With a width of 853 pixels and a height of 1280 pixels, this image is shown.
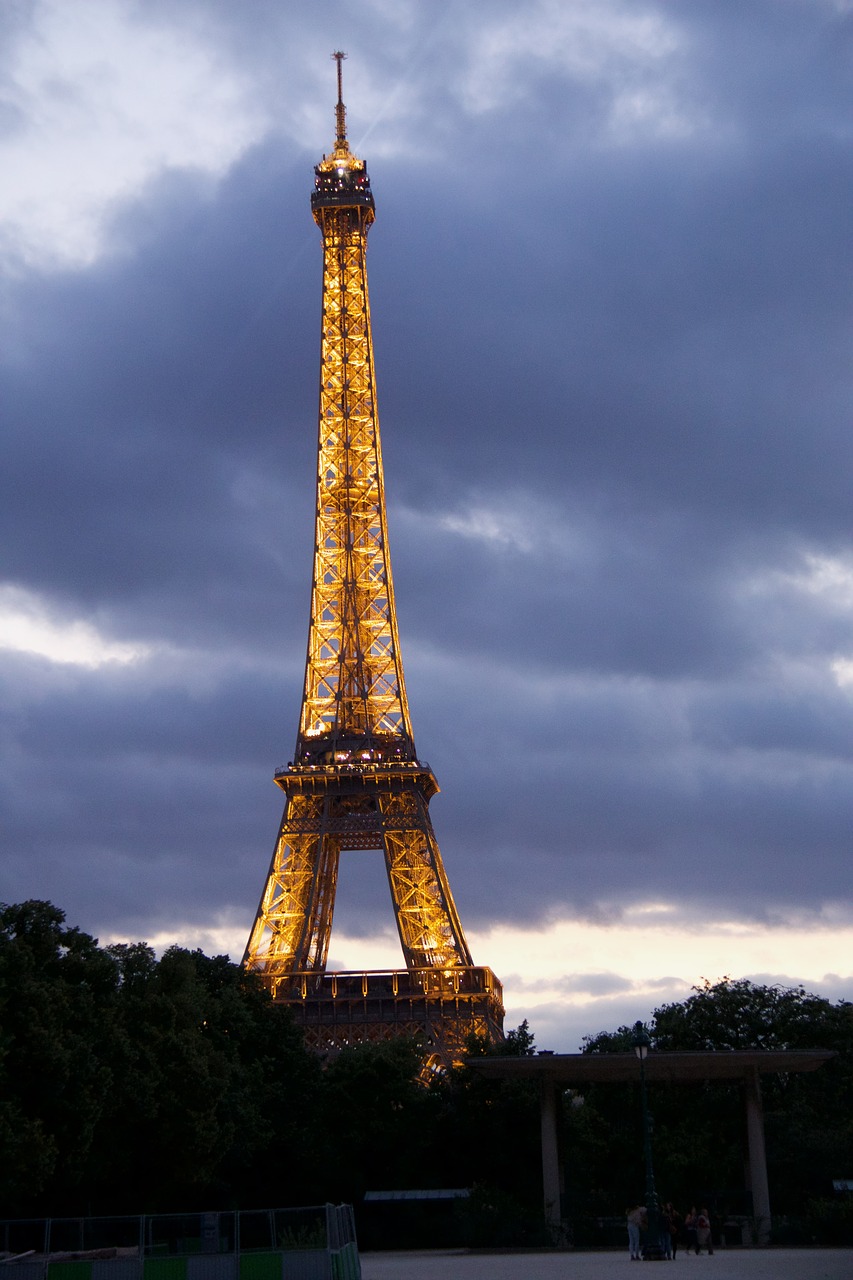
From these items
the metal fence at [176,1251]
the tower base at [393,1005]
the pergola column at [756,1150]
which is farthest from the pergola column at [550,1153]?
A: the tower base at [393,1005]

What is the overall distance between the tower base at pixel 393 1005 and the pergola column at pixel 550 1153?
81.9ft

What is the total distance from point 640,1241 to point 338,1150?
17104 millimetres

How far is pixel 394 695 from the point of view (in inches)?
3482

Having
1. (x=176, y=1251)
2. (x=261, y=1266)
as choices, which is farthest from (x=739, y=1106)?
(x=261, y=1266)

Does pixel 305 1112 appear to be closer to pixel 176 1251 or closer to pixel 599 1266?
pixel 599 1266

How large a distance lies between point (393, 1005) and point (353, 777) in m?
12.5

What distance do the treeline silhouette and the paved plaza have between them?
359cm

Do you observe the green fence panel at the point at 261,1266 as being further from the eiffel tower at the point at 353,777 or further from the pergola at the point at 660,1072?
the eiffel tower at the point at 353,777

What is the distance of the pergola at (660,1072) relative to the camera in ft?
163

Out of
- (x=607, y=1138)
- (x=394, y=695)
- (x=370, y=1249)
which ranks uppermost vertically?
(x=394, y=695)

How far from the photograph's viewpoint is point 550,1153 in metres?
52.1

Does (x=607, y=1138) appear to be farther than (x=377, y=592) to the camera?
No

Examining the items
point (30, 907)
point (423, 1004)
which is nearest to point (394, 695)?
point (423, 1004)

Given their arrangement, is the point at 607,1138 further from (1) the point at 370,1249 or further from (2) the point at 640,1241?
(2) the point at 640,1241
